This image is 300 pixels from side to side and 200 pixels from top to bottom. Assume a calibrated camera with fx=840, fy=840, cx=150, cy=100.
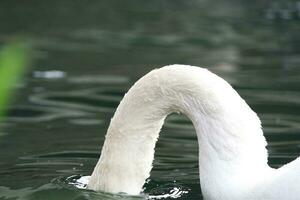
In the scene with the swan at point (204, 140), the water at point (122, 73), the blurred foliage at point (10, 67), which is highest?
the blurred foliage at point (10, 67)

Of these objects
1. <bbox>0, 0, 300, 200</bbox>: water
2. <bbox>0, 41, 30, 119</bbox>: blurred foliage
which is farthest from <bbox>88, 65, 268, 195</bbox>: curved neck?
<bbox>0, 41, 30, 119</bbox>: blurred foliage

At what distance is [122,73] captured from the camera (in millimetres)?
10477

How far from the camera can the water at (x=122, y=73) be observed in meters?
5.58

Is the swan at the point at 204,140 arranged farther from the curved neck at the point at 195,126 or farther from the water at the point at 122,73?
the water at the point at 122,73

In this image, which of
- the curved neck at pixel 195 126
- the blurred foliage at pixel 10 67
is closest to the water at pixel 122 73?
the curved neck at pixel 195 126

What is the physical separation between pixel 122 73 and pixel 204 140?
682cm

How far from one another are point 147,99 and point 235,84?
5.49 meters

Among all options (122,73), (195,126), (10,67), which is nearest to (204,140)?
(195,126)

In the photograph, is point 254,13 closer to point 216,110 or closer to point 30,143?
point 30,143

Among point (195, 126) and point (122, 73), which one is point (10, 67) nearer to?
point (195, 126)

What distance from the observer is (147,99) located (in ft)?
12.8

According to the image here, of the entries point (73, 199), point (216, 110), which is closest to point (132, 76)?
point (73, 199)

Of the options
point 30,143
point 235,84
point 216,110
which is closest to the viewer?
point 216,110

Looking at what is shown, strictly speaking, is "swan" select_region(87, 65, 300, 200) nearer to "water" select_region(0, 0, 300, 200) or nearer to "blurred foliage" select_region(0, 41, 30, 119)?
"water" select_region(0, 0, 300, 200)
